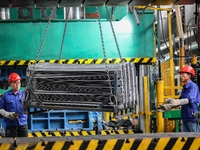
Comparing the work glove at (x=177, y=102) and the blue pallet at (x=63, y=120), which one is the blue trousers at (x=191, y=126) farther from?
the blue pallet at (x=63, y=120)

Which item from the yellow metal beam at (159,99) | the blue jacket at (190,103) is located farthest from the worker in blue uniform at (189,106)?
the yellow metal beam at (159,99)

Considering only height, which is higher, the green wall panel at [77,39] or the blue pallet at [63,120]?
the green wall panel at [77,39]

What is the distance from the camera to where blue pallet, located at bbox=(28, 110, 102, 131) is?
8898 mm

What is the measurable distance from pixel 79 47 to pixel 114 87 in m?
4.05

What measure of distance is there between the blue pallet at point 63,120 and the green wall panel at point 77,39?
1.18m

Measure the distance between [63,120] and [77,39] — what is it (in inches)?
66.8

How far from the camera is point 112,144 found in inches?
197

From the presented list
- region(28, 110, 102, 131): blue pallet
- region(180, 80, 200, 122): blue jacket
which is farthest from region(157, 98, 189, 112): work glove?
region(28, 110, 102, 131): blue pallet

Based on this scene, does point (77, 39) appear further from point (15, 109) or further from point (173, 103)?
point (173, 103)

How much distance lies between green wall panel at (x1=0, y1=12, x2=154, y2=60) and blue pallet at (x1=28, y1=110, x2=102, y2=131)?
3.86ft

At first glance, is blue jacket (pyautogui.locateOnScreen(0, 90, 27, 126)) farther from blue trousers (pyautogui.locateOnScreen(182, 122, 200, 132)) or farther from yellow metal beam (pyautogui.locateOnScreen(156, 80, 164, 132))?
yellow metal beam (pyautogui.locateOnScreen(156, 80, 164, 132))

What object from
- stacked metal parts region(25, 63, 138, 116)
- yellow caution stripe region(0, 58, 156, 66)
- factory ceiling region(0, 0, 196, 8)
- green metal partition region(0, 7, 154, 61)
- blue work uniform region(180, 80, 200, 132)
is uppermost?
factory ceiling region(0, 0, 196, 8)

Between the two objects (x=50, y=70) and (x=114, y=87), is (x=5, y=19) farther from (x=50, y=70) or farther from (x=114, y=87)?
(x=114, y=87)

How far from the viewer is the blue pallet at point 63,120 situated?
8.90 metres
